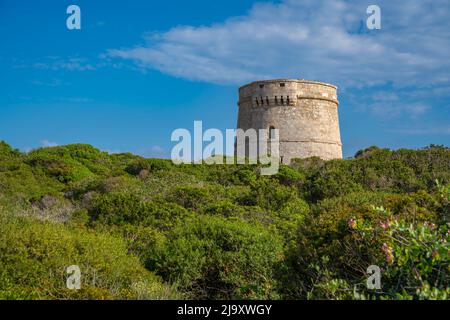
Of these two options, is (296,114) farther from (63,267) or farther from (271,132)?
(63,267)

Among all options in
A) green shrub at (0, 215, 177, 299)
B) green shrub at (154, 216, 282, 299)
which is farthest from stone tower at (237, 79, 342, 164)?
green shrub at (0, 215, 177, 299)

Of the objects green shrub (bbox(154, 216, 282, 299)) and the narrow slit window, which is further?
the narrow slit window

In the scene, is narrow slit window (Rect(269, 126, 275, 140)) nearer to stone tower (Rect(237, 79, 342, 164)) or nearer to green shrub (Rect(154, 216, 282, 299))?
stone tower (Rect(237, 79, 342, 164))

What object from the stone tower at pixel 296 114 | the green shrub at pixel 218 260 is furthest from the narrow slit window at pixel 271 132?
the green shrub at pixel 218 260

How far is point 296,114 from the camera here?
3012 cm

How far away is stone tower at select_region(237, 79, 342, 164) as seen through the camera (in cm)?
3008

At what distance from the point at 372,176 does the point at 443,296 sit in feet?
54.7

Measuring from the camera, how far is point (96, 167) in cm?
2825

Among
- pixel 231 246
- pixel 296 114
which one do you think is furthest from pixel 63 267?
pixel 296 114

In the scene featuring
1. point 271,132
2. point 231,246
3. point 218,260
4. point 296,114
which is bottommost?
point 218,260

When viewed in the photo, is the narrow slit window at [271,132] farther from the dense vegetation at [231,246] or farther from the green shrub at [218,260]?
the green shrub at [218,260]

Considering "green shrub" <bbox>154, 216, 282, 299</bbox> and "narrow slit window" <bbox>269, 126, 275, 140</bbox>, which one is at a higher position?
"narrow slit window" <bbox>269, 126, 275, 140</bbox>

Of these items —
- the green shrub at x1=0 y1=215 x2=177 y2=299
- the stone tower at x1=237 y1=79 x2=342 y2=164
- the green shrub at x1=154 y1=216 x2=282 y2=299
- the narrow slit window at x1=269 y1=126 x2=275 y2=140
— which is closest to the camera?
the green shrub at x1=0 y1=215 x2=177 y2=299
